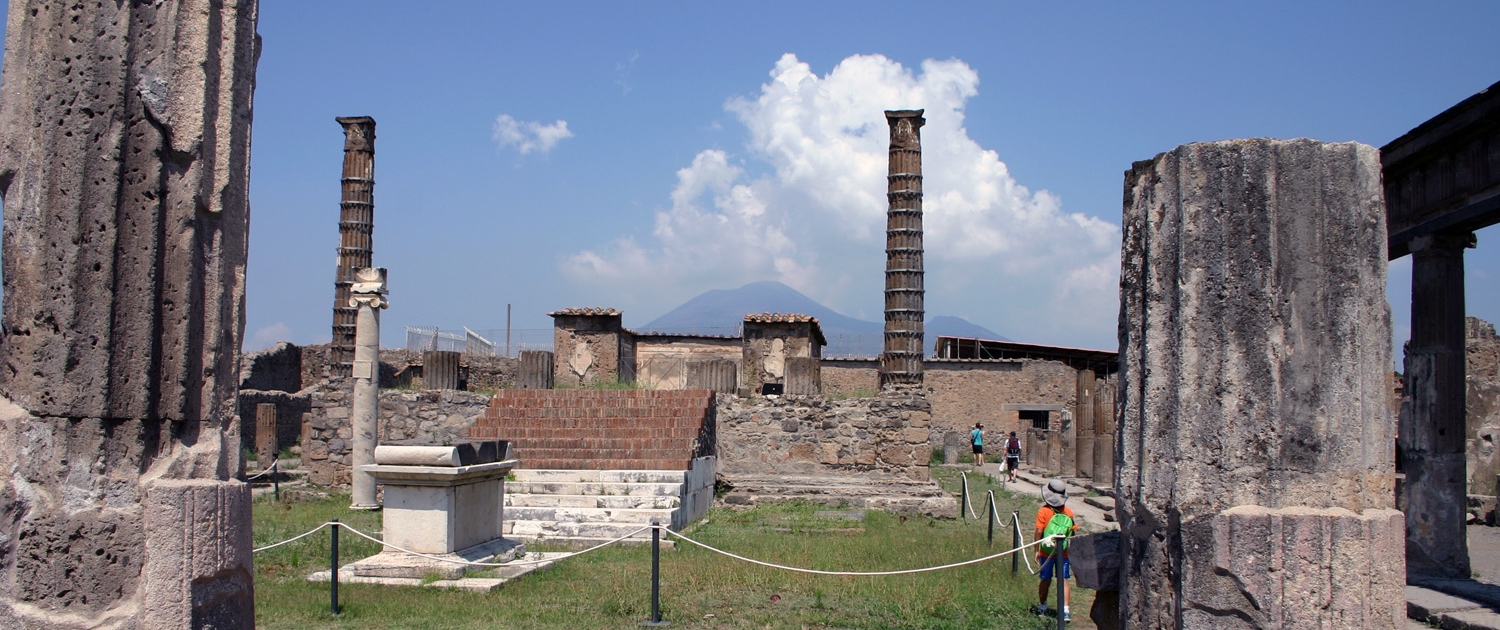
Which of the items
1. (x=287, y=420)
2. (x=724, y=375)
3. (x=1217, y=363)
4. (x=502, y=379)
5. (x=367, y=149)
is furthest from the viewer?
(x=502, y=379)

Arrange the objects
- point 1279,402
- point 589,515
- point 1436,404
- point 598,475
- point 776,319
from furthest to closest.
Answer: point 776,319
point 598,475
point 589,515
point 1436,404
point 1279,402

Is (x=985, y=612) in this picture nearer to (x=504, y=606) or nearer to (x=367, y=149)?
(x=504, y=606)

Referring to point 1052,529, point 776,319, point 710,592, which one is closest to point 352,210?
point 776,319

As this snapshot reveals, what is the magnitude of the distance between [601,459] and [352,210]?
12.2 metres

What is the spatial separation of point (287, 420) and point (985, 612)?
25.0 metres

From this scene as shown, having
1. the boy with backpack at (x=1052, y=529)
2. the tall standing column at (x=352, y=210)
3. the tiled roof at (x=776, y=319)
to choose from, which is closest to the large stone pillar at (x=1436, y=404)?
the boy with backpack at (x=1052, y=529)

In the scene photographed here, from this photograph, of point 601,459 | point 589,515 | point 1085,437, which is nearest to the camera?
point 589,515

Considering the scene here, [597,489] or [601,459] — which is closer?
[597,489]

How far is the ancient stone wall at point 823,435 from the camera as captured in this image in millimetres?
17938

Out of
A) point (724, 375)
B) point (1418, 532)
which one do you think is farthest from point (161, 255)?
point (724, 375)

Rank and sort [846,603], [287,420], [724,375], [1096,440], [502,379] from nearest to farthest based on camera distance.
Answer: [846,603] → [724,375] → [1096,440] → [287,420] → [502,379]

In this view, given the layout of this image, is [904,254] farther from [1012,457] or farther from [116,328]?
[116,328]

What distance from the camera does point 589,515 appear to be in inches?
479

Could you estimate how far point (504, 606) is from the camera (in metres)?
7.96
